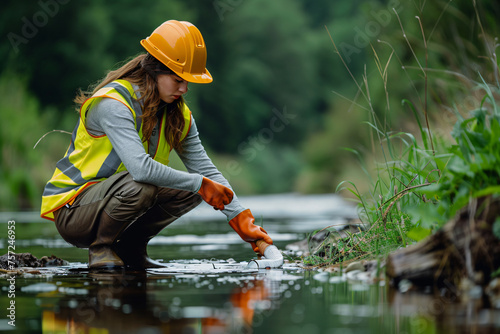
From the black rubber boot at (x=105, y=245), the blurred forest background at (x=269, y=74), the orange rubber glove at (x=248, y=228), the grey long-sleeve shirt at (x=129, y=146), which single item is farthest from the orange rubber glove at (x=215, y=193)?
the blurred forest background at (x=269, y=74)

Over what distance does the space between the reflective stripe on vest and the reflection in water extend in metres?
0.82

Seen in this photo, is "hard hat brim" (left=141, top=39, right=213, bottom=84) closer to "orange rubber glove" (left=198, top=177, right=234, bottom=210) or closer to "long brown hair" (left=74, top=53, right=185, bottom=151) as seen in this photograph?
"long brown hair" (left=74, top=53, right=185, bottom=151)

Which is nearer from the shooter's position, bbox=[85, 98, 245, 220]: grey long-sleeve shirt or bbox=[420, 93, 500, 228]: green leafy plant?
bbox=[420, 93, 500, 228]: green leafy plant

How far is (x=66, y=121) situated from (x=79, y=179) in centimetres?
1879

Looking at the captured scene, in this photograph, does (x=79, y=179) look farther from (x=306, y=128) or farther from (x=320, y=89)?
(x=320, y=89)

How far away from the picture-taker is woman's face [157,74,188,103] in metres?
3.98

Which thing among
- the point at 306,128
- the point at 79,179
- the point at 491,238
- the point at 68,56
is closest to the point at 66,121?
the point at 68,56

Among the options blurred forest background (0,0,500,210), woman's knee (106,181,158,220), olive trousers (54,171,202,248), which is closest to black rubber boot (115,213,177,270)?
olive trousers (54,171,202,248)

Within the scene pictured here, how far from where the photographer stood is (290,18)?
55062 millimetres

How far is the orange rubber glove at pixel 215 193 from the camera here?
394 centimetres

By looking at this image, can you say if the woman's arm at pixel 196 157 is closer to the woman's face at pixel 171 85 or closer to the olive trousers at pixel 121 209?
the olive trousers at pixel 121 209

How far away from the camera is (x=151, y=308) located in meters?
2.59

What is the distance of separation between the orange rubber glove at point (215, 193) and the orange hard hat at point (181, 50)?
55 centimetres

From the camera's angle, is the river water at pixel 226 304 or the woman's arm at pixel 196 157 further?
the woman's arm at pixel 196 157
